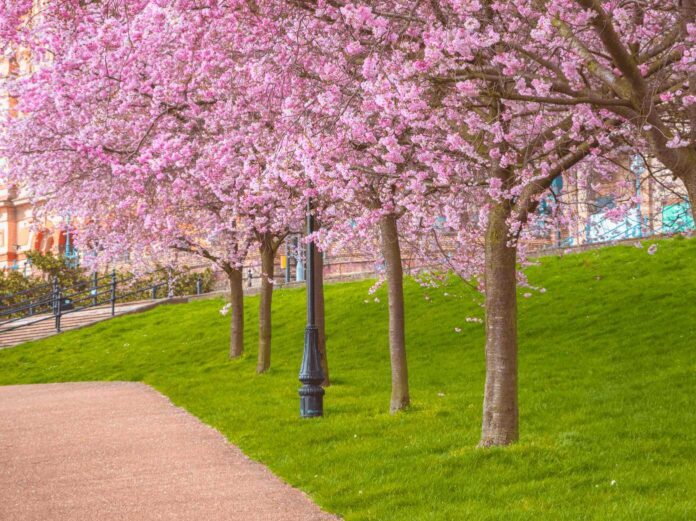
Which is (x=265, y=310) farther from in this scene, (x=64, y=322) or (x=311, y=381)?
(x=64, y=322)

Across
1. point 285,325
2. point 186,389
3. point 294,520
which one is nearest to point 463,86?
point 294,520

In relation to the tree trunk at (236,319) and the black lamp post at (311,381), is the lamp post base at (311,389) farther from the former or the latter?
the tree trunk at (236,319)

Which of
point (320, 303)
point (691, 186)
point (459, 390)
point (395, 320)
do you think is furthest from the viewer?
point (320, 303)

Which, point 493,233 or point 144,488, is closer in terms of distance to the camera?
point 144,488

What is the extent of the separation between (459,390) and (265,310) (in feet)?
18.5

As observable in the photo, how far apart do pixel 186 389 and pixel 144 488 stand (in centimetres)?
864

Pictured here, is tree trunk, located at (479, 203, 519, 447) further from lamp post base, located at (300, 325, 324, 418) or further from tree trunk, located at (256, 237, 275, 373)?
tree trunk, located at (256, 237, 275, 373)

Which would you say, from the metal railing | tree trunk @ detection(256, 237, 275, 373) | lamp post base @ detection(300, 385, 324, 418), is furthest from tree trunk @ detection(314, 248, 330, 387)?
the metal railing

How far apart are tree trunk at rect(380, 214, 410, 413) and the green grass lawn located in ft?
1.14

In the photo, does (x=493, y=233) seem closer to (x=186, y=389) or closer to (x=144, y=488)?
(x=144, y=488)

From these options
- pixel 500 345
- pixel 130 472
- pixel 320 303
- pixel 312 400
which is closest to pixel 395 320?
pixel 312 400

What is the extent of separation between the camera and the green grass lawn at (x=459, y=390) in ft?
28.2

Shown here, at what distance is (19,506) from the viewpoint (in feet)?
29.1

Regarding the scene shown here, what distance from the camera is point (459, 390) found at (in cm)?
1495
